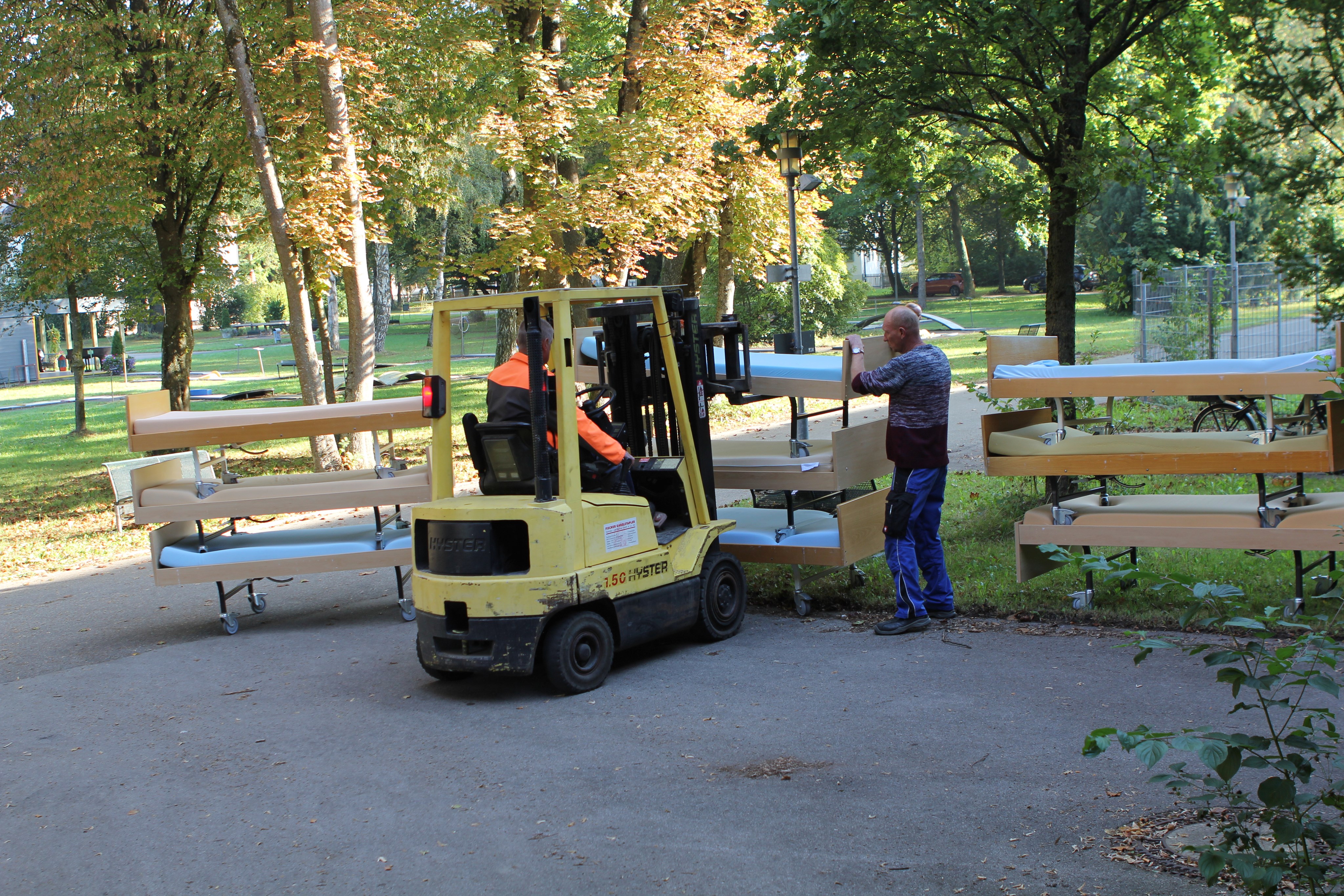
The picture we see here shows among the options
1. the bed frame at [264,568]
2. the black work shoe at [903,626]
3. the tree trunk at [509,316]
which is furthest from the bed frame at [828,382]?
the tree trunk at [509,316]

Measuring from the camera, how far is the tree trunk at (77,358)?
24.4 meters

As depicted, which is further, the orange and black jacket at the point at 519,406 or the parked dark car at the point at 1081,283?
the parked dark car at the point at 1081,283

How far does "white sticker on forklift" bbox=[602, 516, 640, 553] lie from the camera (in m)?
7.12

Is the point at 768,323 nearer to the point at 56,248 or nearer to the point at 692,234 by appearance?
the point at 692,234

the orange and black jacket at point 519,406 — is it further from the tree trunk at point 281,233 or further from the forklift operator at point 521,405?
the tree trunk at point 281,233

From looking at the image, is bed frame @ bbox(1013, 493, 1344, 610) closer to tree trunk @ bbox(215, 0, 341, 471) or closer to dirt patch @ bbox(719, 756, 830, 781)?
dirt patch @ bbox(719, 756, 830, 781)

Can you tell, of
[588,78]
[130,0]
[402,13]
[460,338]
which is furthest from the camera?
[460,338]

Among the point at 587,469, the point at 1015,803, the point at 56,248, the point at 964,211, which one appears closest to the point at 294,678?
the point at 587,469

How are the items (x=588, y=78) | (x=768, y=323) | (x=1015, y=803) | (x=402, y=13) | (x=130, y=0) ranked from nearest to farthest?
(x=1015, y=803) → (x=402, y=13) → (x=130, y=0) → (x=588, y=78) → (x=768, y=323)

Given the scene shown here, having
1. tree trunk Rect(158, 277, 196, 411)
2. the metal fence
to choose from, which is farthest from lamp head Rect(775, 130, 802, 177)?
tree trunk Rect(158, 277, 196, 411)

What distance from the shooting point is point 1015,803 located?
4.81 metres

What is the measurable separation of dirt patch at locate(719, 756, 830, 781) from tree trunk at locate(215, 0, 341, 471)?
11635 millimetres

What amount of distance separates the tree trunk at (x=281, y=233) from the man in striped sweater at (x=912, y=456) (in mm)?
10231

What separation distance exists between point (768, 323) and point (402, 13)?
68.6 ft
